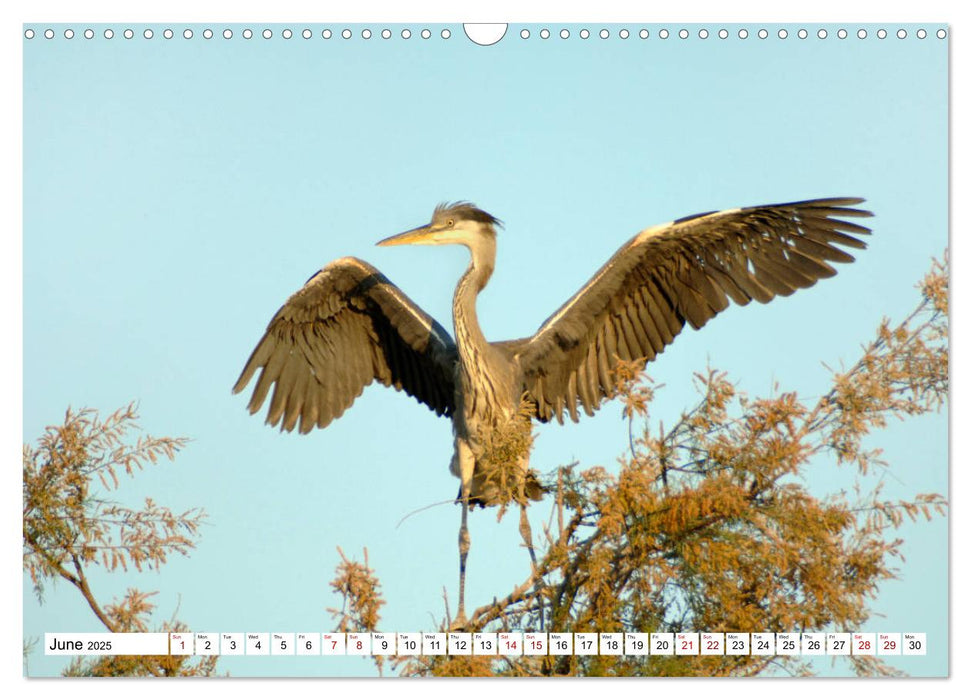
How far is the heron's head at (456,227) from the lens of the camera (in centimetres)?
586

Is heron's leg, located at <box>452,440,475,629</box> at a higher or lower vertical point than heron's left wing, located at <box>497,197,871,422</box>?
lower

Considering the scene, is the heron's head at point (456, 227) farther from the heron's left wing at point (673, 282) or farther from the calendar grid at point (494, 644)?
the calendar grid at point (494, 644)

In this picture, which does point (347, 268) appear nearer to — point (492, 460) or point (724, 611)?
point (492, 460)

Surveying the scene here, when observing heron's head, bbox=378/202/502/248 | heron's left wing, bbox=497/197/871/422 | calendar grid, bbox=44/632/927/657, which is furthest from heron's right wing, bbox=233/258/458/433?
calendar grid, bbox=44/632/927/657

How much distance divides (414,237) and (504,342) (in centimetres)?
61

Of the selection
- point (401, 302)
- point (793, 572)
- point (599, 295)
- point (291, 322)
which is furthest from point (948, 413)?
point (291, 322)

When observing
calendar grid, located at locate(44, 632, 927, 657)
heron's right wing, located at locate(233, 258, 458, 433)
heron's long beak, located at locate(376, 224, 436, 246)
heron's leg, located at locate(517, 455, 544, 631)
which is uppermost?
heron's long beak, located at locate(376, 224, 436, 246)

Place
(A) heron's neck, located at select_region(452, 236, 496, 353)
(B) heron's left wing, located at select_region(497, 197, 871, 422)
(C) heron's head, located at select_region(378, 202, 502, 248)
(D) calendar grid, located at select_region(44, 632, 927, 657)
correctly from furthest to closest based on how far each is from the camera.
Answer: (C) heron's head, located at select_region(378, 202, 502, 248) < (A) heron's neck, located at select_region(452, 236, 496, 353) < (B) heron's left wing, located at select_region(497, 197, 871, 422) < (D) calendar grid, located at select_region(44, 632, 927, 657)

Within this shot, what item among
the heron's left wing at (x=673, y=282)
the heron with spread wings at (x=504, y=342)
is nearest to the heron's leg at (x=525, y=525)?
the heron with spread wings at (x=504, y=342)

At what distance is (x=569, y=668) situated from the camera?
4.09m

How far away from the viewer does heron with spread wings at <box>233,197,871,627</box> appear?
5434 mm

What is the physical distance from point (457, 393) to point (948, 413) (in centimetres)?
225

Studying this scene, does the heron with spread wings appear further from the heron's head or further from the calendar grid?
the calendar grid

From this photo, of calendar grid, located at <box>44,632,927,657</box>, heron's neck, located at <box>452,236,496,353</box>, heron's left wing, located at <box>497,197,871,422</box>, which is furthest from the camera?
heron's neck, located at <box>452,236,496,353</box>
